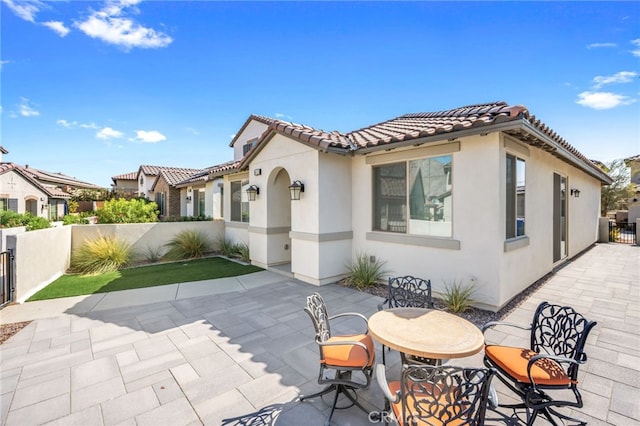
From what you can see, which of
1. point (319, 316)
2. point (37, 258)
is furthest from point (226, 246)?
point (319, 316)

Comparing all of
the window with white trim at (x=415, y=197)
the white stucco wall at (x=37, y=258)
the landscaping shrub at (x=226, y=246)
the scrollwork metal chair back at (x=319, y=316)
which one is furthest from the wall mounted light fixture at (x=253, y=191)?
the scrollwork metal chair back at (x=319, y=316)

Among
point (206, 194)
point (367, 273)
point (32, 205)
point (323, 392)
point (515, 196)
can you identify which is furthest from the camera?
point (32, 205)

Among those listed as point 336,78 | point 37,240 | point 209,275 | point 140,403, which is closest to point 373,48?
point 336,78

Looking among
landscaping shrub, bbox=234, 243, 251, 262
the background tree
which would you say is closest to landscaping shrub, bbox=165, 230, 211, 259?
landscaping shrub, bbox=234, 243, 251, 262

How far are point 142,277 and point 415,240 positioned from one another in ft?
28.3

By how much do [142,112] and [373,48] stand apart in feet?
38.0

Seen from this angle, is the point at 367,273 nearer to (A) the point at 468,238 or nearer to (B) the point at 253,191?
(A) the point at 468,238

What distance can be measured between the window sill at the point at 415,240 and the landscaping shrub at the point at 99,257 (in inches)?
370

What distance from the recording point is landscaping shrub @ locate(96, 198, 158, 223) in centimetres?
1223

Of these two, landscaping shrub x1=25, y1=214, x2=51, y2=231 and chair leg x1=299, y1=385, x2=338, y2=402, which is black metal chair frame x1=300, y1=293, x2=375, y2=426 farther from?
landscaping shrub x1=25, y1=214, x2=51, y2=231

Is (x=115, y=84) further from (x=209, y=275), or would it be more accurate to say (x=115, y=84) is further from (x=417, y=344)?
(x=417, y=344)

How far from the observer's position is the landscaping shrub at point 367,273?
7660 mm

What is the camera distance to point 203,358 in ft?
13.5

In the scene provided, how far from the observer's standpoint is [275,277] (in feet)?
29.0
